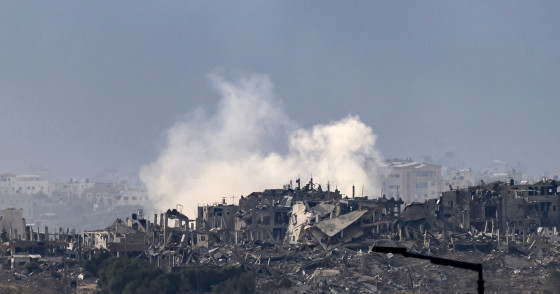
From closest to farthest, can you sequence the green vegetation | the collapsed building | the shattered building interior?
the green vegetation
the shattered building interior
the collapsed building

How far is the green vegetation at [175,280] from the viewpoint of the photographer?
314 ft

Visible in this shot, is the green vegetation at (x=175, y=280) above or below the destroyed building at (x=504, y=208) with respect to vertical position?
below

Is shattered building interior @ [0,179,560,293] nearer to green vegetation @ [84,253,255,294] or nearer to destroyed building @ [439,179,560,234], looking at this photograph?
destroyed building @ [439,179,560,234]

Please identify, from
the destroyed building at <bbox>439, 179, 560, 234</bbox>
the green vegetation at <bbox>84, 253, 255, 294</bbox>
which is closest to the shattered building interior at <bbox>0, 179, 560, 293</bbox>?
the destroyed building at <bbox>439, 179, 560, 234</bbox>

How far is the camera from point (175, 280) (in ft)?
318

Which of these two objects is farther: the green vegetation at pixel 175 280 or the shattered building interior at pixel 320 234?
the shattered building interior at pixel 320 234

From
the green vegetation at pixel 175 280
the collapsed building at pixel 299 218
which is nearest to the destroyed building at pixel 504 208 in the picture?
the collapsed building at pixel 299 218

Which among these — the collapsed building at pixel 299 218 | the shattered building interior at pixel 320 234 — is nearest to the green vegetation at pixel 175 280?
the shattered building interior at pixel 320 234

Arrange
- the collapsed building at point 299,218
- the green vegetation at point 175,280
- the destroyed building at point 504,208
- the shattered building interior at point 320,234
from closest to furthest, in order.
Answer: the green vegetation at point 175,280
the shattered building interior at point 320,234
the collapsed building at point 299,218
the destroyed building at point 504,208

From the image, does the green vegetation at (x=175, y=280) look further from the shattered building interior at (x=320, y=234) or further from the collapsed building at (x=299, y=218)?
the collapsed building at (x=299, y=218)

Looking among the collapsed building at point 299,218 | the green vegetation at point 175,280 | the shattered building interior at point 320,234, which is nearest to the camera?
the green vegetation at point 175,280

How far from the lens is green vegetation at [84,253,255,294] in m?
95.6

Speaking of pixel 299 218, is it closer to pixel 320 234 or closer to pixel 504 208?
pixel 320 234

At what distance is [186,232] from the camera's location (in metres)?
126
